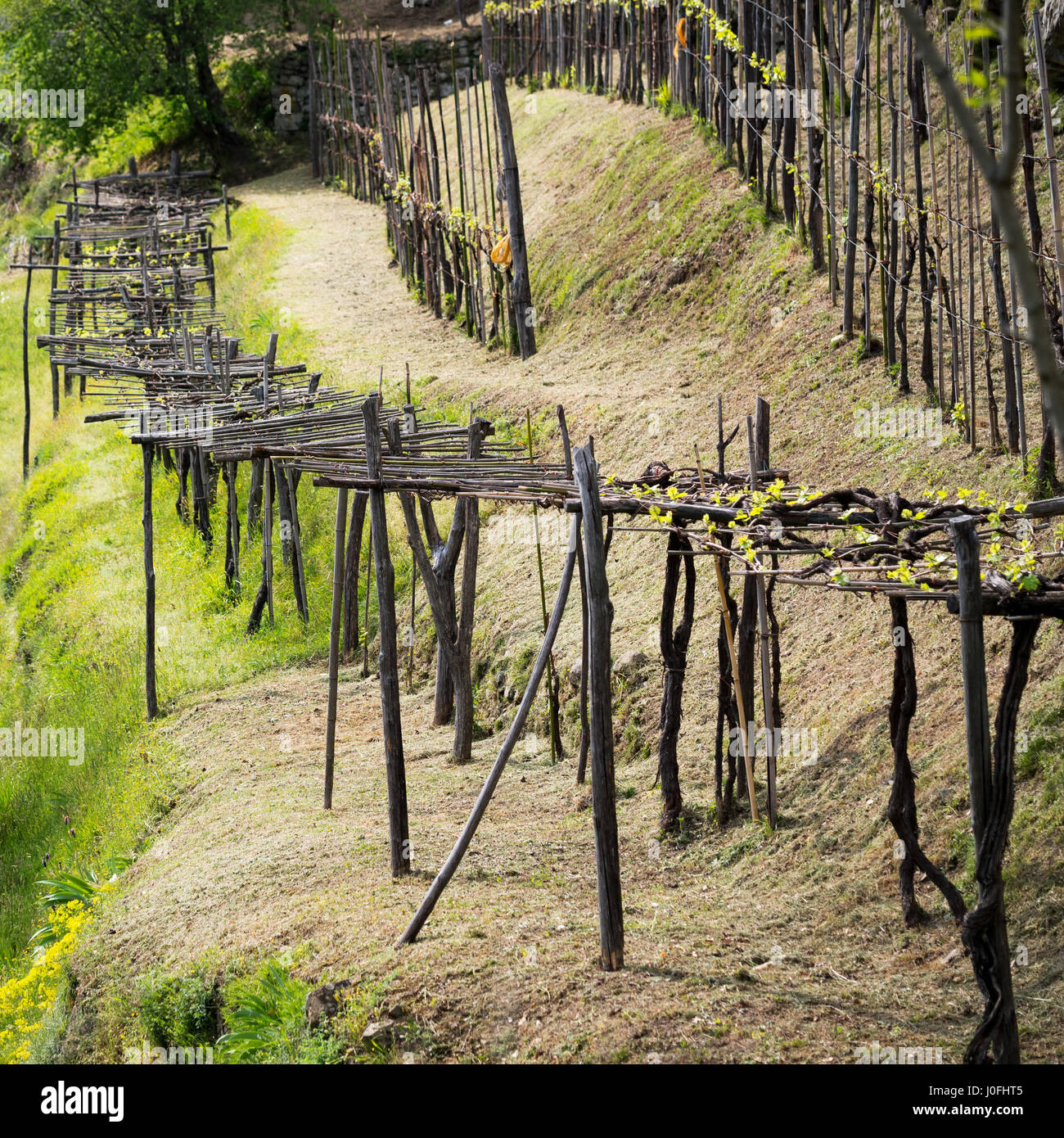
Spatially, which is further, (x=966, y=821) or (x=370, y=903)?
(x=370, y=903)

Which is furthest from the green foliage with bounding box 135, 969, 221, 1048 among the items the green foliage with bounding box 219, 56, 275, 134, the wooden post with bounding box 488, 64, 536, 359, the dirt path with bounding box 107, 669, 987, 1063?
the green foliage with bounding box 219, 56, 275, 134

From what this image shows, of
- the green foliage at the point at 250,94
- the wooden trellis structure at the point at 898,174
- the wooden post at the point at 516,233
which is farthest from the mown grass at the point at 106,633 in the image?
the green foliage at the point at 250,94

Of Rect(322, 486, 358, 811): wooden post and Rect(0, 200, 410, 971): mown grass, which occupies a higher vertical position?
Rect(322, 486, 358, 811): wooden post

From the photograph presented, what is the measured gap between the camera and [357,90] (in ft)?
76.1

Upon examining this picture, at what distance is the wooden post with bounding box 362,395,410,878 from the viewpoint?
6332 mm

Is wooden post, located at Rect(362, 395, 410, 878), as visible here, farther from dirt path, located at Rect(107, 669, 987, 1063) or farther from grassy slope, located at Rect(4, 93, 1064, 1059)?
grassy slope, located at Rect(4, 93, 1064, 1059)

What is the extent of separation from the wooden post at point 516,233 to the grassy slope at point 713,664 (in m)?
0.30

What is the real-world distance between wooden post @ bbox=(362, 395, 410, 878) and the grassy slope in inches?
13.6

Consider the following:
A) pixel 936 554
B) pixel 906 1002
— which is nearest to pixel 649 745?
pixel 906 1002

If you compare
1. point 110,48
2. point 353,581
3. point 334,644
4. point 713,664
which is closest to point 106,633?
point 353,581

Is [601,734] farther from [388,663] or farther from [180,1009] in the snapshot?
[180,1009]

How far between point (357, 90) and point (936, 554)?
2122 centimetres

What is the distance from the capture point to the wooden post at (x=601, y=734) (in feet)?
16.2
